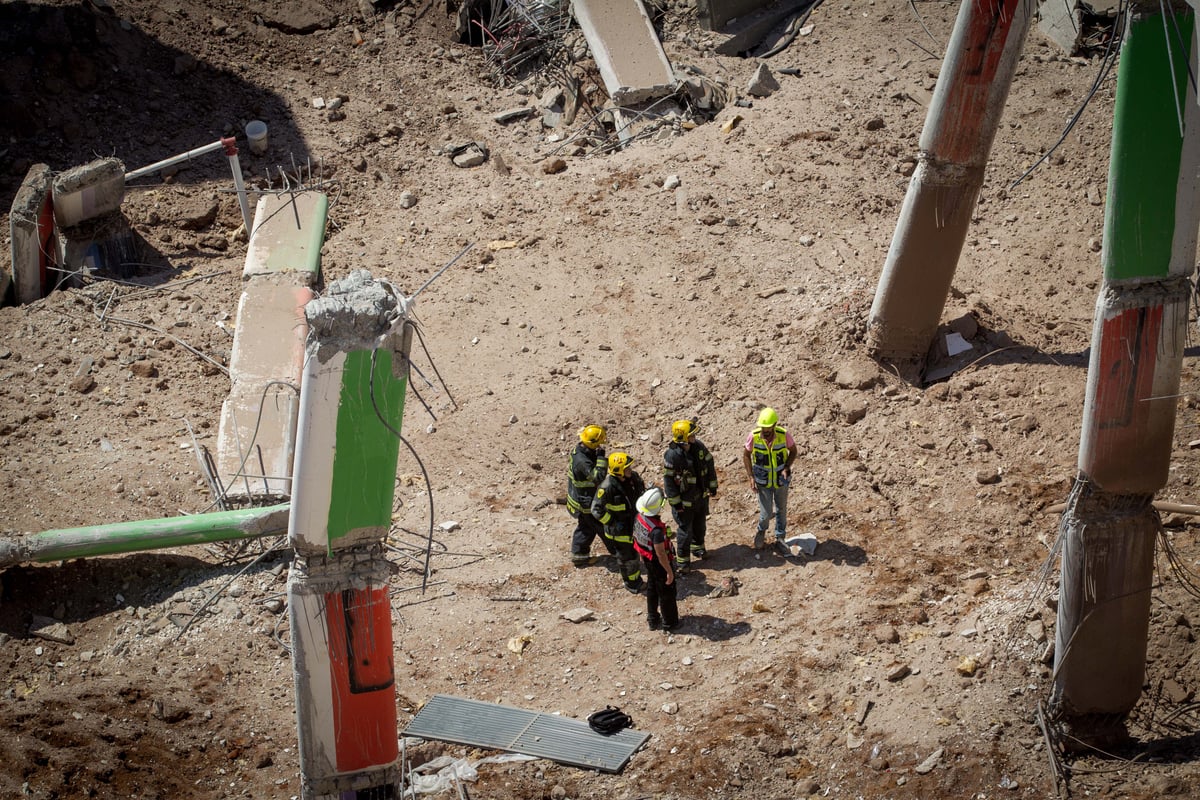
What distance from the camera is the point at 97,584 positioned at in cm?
973

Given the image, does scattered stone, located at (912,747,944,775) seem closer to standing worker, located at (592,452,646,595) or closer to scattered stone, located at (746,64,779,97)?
standing worker, located at (592,452,646,595)

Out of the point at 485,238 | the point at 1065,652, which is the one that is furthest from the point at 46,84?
the point at 1065,652

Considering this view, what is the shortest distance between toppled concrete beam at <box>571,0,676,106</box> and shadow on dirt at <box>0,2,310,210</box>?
4.35 m

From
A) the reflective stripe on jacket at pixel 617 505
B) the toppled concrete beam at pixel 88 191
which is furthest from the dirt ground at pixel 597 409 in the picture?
the toppled concrete beam at pixel 88 191

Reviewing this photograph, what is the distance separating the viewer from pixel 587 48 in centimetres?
1642

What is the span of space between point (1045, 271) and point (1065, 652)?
5.90m

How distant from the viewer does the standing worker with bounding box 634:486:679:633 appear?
8.65 meters

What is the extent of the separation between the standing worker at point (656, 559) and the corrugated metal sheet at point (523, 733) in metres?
1.22

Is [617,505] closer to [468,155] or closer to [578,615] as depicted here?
[578,615]

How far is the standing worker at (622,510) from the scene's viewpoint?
9336mm

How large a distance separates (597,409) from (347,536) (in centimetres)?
604

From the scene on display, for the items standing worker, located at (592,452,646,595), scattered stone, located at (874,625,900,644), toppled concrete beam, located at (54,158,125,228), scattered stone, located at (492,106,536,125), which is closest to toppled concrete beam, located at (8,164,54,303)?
toppled concrete beam, located at (54,158,125,228)

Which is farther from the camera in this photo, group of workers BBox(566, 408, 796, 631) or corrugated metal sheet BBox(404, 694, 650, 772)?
group of workers BBox(566, 408, 796, 631)

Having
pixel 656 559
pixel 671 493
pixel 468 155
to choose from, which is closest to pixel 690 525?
pixel 671 493
